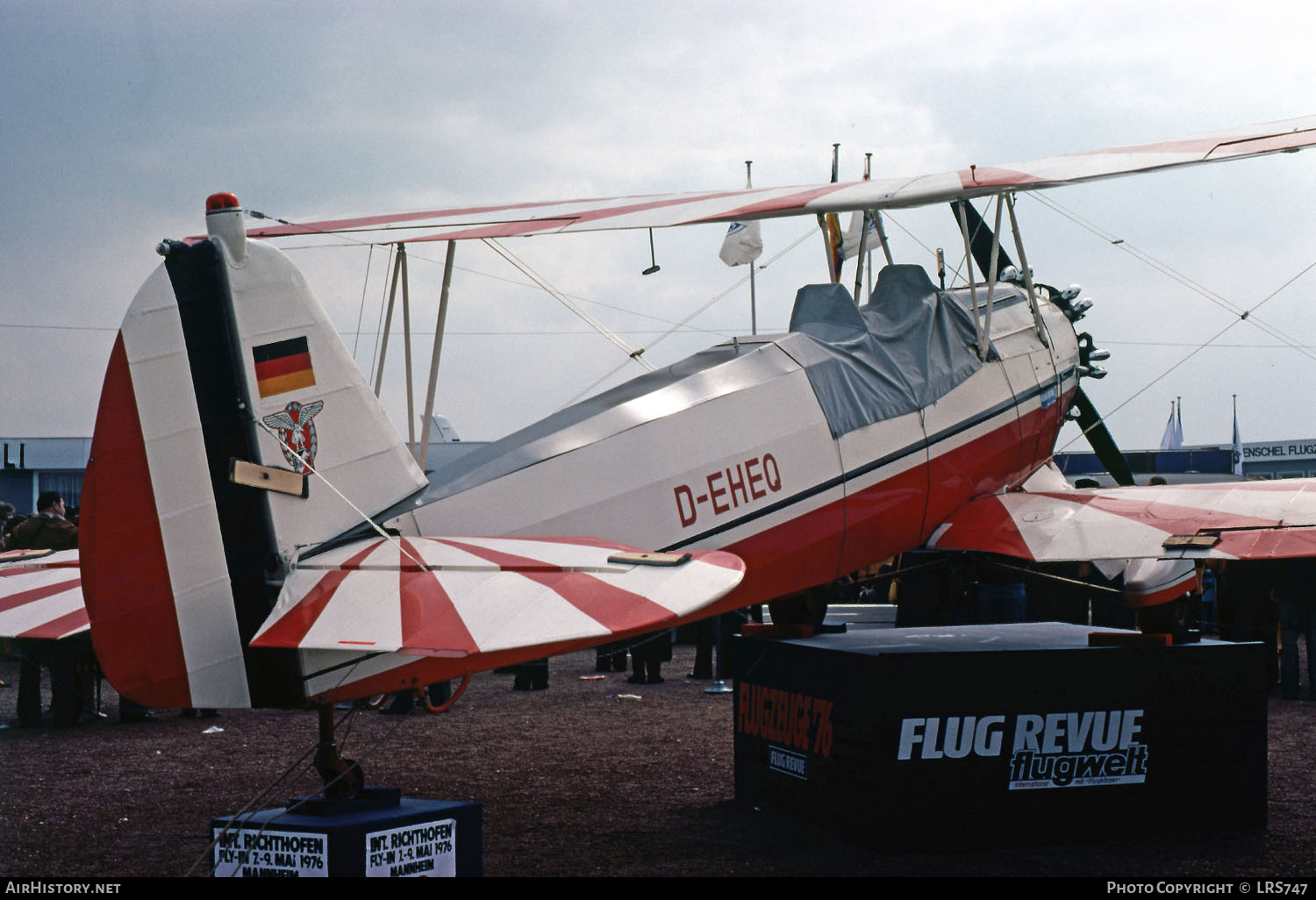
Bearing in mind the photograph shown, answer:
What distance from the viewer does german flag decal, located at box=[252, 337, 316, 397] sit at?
432cm

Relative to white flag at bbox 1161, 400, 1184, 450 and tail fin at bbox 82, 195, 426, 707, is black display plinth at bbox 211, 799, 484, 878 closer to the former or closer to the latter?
tail fin at bbox 82, 195, 426, 707

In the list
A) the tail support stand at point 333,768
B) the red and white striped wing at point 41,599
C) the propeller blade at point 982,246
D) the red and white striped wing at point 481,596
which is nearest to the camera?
the red and white striped wing at point 481,596

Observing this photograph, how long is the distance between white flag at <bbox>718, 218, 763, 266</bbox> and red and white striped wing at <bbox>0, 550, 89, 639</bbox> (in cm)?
677

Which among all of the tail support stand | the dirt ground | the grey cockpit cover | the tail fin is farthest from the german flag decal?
the grey cockpit cover

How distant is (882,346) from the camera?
7258mm

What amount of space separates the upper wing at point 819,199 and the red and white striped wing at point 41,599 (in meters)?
1.89

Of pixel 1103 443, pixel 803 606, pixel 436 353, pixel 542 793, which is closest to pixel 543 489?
pixel 436 353

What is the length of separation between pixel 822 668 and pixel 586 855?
143 cm

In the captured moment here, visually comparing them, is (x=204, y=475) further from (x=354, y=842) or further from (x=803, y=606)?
(x=803, y=606)

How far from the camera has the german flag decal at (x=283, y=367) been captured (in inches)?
170

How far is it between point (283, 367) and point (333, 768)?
150 cm

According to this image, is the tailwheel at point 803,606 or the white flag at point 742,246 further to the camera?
the white flag at point 742,246

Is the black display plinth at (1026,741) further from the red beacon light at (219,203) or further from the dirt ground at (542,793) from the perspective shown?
the red beacon light at (219,203)

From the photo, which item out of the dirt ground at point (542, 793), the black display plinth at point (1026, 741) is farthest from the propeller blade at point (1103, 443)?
the black display plinth at point (1026, 741)
